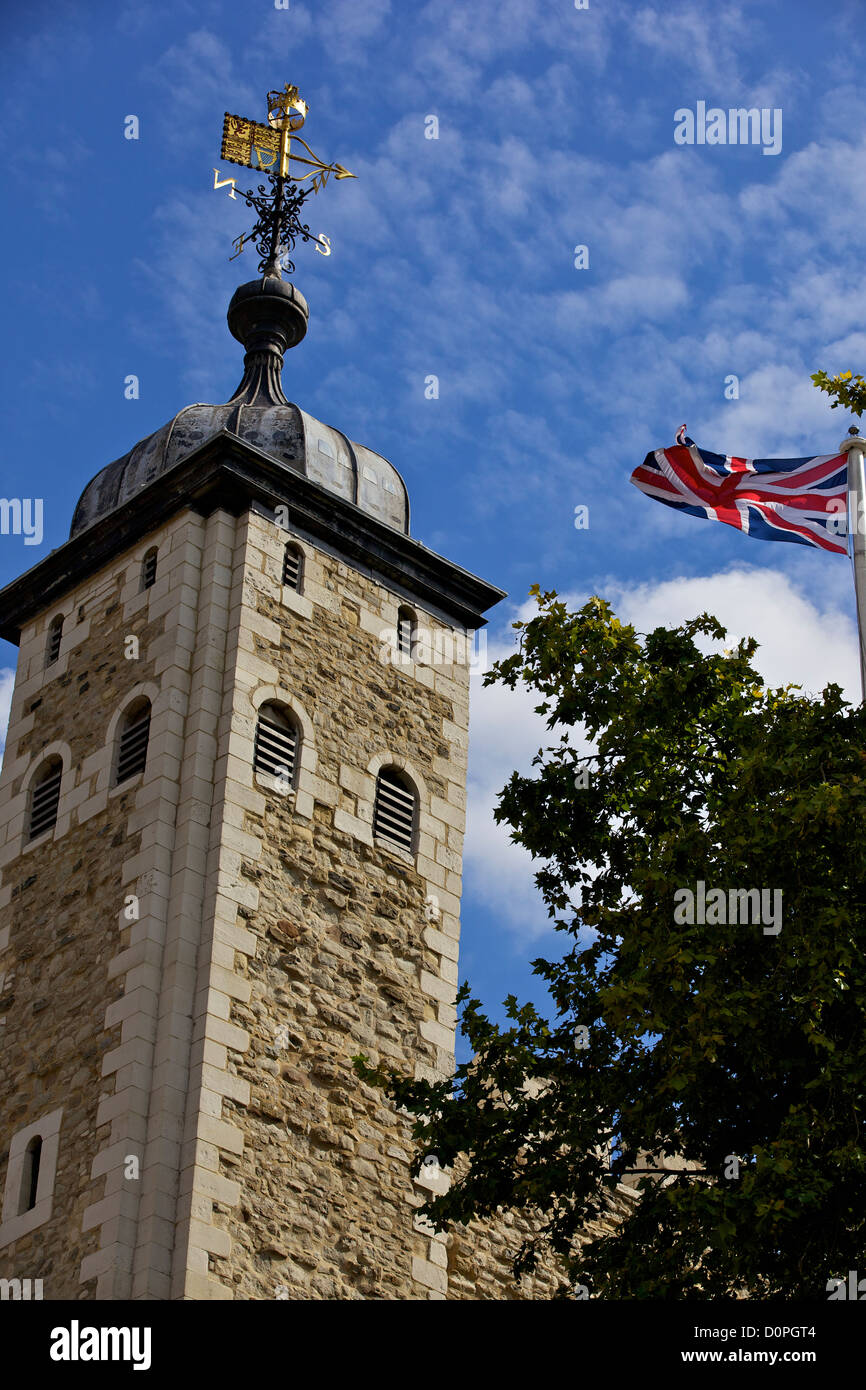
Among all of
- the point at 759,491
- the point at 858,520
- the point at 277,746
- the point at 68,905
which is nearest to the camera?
the point at 858,520

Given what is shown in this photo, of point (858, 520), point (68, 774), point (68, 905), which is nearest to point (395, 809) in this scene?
point (68, 774)

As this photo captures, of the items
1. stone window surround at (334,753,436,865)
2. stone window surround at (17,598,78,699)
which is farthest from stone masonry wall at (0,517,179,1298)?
stone window surround at (334,753,436,865)

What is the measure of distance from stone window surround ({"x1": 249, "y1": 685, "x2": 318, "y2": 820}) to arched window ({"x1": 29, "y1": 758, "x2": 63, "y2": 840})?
2375 millimetres

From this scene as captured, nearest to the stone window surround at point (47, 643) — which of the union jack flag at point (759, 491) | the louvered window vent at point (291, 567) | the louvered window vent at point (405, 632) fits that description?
the louvered window vent at point (291, 567)

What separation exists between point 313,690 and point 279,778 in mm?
1237

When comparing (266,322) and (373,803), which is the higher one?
(266,322)

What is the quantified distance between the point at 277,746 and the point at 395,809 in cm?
166

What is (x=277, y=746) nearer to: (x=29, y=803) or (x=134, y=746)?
(x=134, y=746)

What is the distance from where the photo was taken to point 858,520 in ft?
59.6

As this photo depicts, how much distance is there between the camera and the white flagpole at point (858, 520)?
57.5ft

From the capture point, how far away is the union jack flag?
62.3 ft

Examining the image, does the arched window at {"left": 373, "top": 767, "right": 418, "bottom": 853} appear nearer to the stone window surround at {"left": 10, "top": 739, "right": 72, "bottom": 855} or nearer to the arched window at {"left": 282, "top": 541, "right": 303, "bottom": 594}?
the arched window at {"left": 282, "top": 541, "right": 303, "bottom": 594}

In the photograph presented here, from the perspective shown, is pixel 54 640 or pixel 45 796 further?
pixel 54 640
